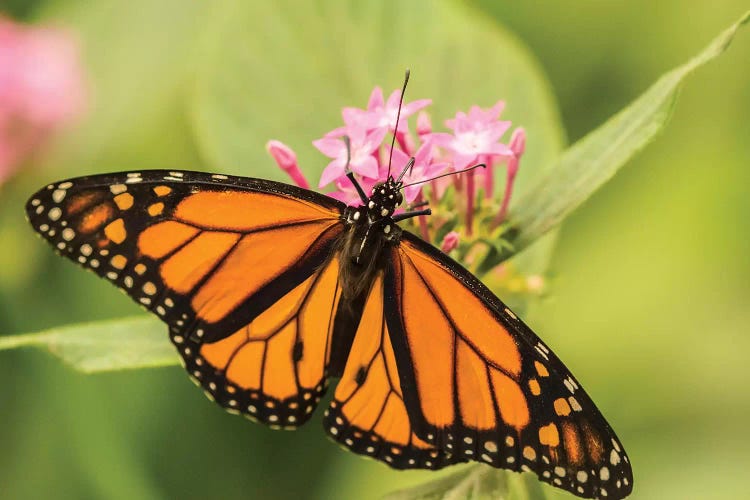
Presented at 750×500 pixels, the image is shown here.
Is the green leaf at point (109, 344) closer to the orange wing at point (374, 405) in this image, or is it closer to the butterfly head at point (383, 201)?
the orange wing at point (374, 405)

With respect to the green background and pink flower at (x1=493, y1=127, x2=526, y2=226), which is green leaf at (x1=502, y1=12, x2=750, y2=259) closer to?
pink flower at (x1=493, y1=127, x2=526, y2=226)

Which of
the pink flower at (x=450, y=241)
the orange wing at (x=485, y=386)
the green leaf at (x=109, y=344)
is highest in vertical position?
the pink flower at (x=450, y=241)

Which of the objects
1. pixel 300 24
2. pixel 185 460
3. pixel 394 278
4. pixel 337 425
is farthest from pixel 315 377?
pixel 185 460

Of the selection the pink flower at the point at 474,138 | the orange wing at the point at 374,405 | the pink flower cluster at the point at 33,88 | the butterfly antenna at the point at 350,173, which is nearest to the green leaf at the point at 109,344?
the orange wing at the point at 374,405

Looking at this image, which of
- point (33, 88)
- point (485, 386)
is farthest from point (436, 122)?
point (33, 88)

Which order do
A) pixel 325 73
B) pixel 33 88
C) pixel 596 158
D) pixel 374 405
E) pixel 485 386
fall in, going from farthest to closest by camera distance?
pixel 33 88
pixel 325 73
pixel 596 158
pixel 374 405
pixel 485 386

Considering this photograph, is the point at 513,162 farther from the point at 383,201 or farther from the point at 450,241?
the point at 383,201
